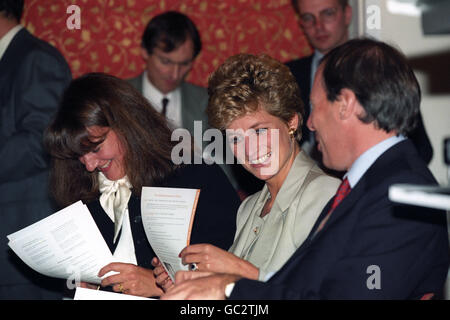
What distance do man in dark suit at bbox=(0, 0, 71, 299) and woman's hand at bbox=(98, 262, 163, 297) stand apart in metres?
1.09

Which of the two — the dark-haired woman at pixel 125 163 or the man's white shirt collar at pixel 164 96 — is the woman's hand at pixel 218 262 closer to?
the dark-haired woman at pixel 125 163

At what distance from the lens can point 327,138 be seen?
1.77 meters

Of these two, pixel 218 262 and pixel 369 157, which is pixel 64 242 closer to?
pixel 218 262

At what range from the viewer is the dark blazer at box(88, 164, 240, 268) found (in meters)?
2.42

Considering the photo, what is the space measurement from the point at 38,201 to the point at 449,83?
8.59 ft

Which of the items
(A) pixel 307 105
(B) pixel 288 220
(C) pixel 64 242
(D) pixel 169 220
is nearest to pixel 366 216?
(B) pixel 288 220

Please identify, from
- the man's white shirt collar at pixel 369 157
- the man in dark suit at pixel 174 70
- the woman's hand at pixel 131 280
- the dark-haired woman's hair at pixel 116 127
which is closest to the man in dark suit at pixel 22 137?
the dark-haired woman's hair at pixel 116 127

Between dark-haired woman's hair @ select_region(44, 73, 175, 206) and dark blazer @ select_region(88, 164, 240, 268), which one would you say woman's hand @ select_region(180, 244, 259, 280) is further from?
dark-haired woman's hair @ select_region(44, 73, 175, 206)

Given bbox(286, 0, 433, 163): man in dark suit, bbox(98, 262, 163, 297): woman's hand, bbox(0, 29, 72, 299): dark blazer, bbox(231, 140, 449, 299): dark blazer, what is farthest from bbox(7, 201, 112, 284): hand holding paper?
bbox(286, 0, 433, 163): man in dark suit

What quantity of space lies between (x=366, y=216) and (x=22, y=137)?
2044 millimetres

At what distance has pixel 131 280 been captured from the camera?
85.6 inches

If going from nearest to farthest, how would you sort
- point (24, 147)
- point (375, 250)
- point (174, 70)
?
point (375, 250)
point (24, 147)
point (174, 70)
